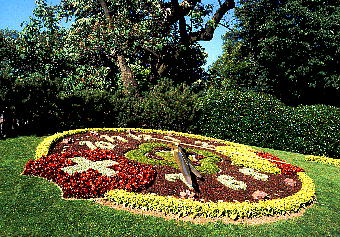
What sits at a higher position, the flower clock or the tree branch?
the tree branch

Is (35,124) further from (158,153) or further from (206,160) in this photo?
(206,160)

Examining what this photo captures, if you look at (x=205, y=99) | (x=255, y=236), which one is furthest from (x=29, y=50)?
(x=255, y=236)

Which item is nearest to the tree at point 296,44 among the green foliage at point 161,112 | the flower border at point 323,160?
the flower border at point 323,160

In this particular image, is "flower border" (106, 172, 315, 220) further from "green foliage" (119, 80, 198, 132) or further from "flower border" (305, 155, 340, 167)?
"green foliage" (119, 80, 198, 132)

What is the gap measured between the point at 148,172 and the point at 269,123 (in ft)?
25.7

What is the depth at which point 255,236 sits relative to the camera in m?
5.05

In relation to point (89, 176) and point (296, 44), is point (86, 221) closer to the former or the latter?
point (89, 176)

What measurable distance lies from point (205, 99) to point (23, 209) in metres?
9.90

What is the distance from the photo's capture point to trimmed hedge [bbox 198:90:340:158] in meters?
12.4

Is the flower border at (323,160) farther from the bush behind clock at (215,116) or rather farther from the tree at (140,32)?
the tree at (140,32)

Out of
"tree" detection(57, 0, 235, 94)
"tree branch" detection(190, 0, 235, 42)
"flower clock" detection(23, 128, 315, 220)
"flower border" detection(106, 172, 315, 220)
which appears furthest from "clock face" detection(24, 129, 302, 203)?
"tree branch" detection(190, 0, 235, 42)

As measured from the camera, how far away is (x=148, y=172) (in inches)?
265

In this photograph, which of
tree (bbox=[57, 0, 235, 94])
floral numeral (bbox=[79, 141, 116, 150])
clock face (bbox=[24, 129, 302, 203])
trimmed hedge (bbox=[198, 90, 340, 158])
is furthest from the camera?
tree (bbox=[57, 0, 235, 94])

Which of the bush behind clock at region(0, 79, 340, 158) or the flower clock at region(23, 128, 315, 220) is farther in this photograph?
the bush behind clock at region(0, 79, 340, 158)
